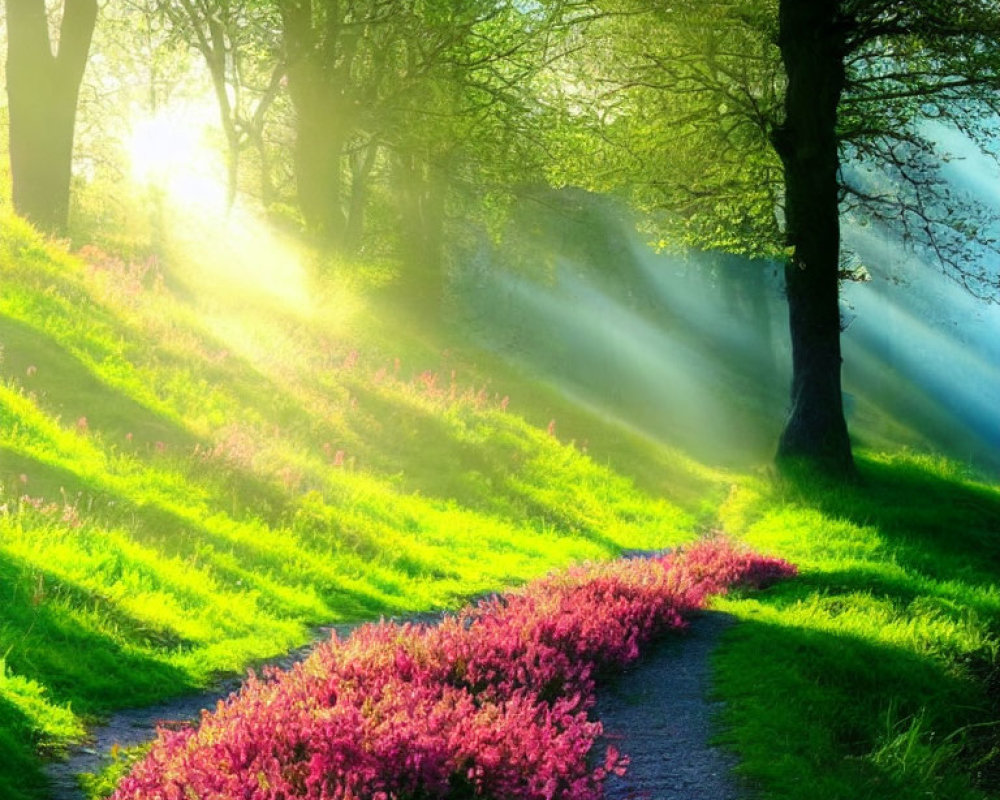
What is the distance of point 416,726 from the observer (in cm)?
588

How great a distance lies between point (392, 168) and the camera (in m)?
35.8

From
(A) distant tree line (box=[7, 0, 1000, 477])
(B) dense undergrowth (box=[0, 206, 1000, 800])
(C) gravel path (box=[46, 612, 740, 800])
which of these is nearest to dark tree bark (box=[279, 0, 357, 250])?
(A) distant tree line (box=[7, 0, 1000, 477])

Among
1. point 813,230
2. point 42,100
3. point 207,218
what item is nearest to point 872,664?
point 813,230

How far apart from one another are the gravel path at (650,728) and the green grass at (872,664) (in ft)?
0.85

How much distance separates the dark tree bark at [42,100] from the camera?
65.9 ft

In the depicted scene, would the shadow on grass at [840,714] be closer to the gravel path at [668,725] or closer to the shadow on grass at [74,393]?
the gravel path at [668,725]

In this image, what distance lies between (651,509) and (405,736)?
15.9 metres

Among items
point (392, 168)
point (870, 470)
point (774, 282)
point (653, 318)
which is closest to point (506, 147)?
point (392, 168)

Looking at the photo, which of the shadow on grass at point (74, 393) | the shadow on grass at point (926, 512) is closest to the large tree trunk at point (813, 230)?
the shadow on grass at point (926, 512)

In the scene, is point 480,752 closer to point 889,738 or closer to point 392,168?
point 889,738

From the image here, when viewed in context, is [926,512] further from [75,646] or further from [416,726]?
[75,646]

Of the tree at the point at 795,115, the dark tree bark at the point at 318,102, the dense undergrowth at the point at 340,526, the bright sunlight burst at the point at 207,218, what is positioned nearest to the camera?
the dense undergrowth at the point at 340,526

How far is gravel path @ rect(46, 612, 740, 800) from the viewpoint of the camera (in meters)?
6.36

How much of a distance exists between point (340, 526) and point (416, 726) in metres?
7.99
